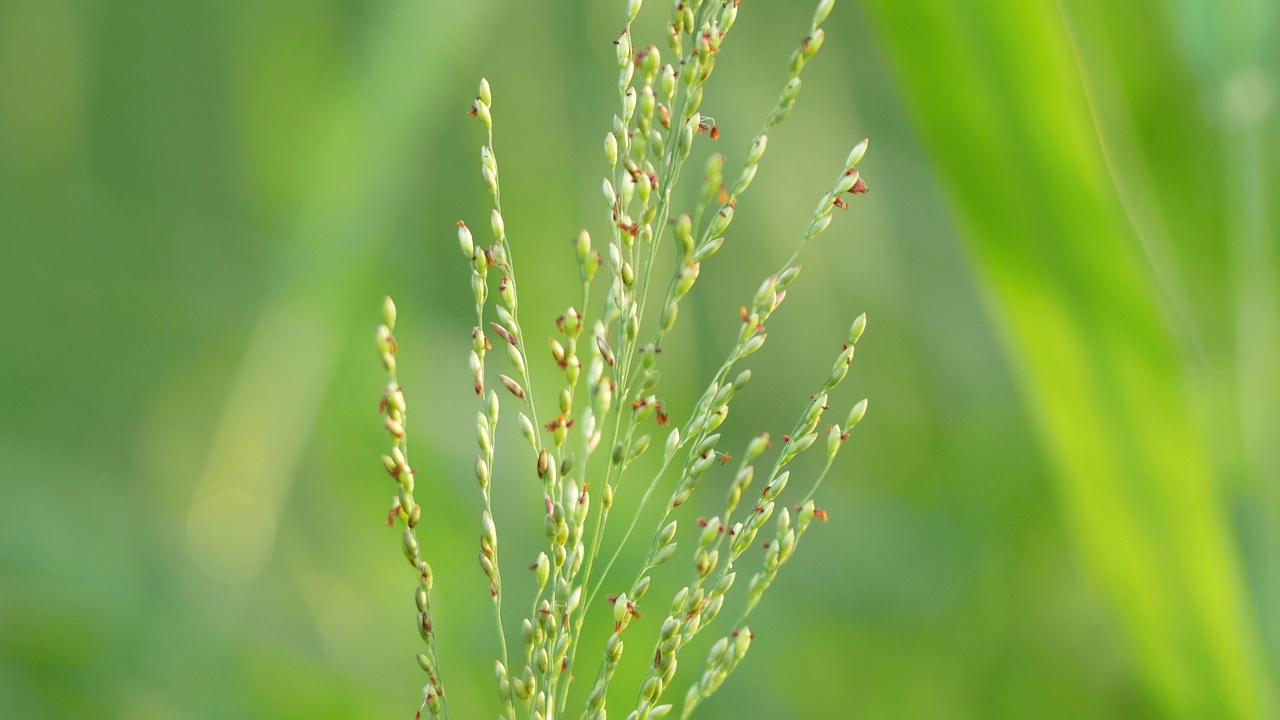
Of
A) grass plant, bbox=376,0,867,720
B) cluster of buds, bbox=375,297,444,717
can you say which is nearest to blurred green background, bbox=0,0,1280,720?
grass plant, bbox=376,0,867,720

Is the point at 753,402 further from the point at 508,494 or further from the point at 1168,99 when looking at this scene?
the point at 1168,99

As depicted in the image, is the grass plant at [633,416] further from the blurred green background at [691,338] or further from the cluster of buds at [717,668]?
the blurred green background at [691,338]

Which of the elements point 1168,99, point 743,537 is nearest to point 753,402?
point 1168,99

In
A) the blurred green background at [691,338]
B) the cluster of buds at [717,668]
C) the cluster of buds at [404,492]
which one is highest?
the blurred green background at [691,338]

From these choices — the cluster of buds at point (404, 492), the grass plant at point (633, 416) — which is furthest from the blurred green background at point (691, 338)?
the cluster of buds at point (404, 492)

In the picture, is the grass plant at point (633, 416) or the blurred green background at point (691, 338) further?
the blurred green background at point (691, 338)

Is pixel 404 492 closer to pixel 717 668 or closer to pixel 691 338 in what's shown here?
pixel 717 668

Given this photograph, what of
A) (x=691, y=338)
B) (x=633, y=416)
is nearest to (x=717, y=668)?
(x=633, y=416)

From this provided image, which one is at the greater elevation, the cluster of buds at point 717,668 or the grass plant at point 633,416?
the grass plant at point 633,416
